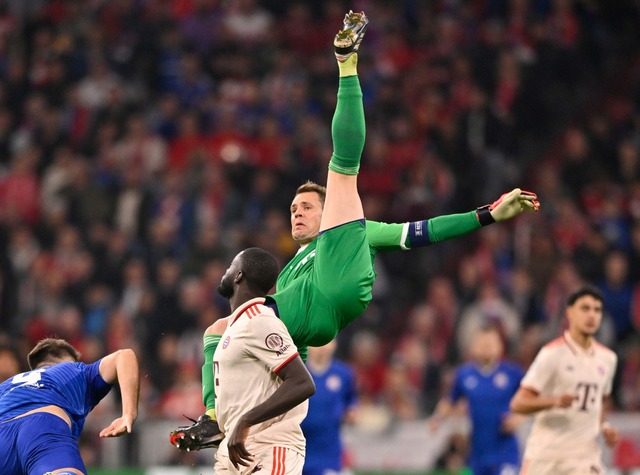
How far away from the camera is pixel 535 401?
949 cm

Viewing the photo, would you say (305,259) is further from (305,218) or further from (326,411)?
(326,411)

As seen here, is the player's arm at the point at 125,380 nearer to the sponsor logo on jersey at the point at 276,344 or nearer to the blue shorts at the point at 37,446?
the blue shorts at the point at 37,446

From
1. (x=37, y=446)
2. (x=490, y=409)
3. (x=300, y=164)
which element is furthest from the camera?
(x=300, y=164)

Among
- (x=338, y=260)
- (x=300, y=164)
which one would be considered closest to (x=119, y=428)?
(x=338, y=260)

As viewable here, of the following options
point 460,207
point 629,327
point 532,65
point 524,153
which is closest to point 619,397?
point 629,327

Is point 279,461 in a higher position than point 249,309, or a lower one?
lower

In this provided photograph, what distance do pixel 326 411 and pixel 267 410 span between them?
16.3 ft

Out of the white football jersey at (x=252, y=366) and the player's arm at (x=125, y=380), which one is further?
the player's arm at (x=125, y=380)

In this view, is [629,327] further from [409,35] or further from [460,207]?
[409,35]

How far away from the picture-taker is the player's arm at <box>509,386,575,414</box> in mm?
9136

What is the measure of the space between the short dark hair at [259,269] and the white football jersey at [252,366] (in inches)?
5.8

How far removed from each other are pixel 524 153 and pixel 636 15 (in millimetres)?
3353

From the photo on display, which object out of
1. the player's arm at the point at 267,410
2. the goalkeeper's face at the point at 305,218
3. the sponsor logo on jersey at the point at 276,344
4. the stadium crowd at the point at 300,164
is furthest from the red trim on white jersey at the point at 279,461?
the stadium crowd at the point at 300,164

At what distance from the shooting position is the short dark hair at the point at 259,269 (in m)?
6.44
